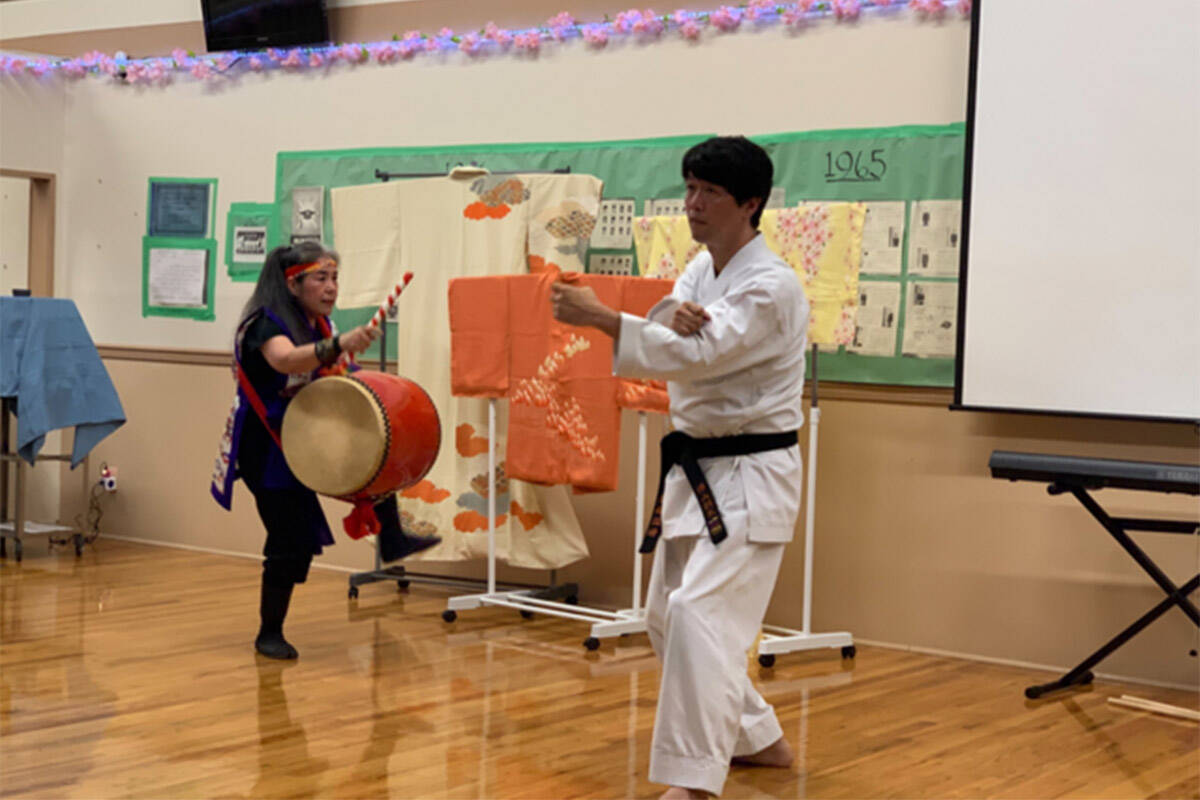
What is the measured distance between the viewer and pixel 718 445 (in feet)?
10.3

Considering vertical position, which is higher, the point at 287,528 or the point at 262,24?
the point at 262,24

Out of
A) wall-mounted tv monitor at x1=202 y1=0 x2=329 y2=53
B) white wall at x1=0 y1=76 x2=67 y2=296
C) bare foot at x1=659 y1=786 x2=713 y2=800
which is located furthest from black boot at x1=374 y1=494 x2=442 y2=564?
white wall at x1=0 y1=76 x2=67 y2=296

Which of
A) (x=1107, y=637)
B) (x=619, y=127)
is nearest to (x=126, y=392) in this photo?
(x=619, y=127)

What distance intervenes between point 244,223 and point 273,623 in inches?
108

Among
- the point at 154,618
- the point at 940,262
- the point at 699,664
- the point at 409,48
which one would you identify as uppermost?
the point at 409,48

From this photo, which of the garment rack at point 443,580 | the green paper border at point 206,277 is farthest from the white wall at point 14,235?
the garment rack at point 443,580

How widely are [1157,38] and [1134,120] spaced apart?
0.26 m

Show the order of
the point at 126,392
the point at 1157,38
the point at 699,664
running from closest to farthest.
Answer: the point at 699,664 → the point at 1157,38 → the point at 126,392

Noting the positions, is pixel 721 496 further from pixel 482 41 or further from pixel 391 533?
pixel 482 41

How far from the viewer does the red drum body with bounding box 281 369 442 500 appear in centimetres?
432

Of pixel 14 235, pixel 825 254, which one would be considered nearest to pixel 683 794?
pixel 825 254

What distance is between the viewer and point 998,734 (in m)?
3.94

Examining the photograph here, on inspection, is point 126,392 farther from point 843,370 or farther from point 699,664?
point 699,664

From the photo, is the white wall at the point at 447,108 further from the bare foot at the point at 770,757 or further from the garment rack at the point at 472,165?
the bare foot at the point at 770,757
